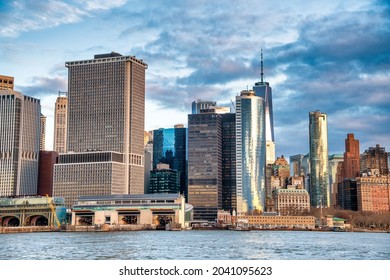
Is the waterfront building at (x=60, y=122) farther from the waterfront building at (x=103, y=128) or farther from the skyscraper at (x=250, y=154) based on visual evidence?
the skyscraper at (x=250, y=154)

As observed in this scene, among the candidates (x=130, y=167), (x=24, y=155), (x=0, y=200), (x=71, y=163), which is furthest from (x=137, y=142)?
(x=0, y=200)

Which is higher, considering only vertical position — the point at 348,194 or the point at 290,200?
the point at 348,194

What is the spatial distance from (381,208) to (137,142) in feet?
175

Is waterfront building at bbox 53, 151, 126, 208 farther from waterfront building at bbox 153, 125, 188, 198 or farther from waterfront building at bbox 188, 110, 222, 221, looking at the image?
waterfront building at bbox 153, 125, 188, 198

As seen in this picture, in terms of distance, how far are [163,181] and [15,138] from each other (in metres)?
39.7

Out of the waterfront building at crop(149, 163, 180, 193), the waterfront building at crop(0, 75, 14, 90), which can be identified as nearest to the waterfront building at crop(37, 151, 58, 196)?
the waterfront building at crop(0, 75, 14, 90)

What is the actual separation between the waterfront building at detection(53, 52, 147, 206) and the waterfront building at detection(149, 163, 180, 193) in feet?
60.8

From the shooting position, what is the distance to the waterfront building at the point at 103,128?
115 metres

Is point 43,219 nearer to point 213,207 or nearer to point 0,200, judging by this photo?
point 0,200

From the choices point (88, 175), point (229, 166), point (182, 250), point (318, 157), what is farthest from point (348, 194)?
point (182, 250)

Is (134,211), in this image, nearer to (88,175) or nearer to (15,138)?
(88,175)

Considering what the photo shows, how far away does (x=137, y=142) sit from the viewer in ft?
401

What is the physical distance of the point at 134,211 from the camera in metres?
97.9

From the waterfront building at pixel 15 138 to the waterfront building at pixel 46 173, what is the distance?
680 centimetres
